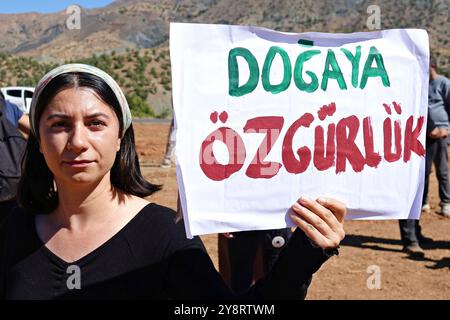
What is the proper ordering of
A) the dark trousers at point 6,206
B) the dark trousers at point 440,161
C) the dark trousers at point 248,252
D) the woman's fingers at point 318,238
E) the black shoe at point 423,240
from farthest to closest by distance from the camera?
the black shoe at point 423,240 → the dark trousers at point 440,161 → the dark trousers at point 248,252 → the dark trousers at point 6,206 → the woman's fingers at point 318,238

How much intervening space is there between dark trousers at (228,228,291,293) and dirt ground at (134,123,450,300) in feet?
6.27

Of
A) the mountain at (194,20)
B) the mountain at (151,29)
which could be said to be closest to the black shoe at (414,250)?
the mountain at (151,29)

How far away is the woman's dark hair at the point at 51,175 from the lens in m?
1.83

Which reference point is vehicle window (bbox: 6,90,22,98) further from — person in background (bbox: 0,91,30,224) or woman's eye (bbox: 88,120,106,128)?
woman's eye (bbox: 88,120,106,128)

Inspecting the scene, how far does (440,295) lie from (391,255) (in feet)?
3.85

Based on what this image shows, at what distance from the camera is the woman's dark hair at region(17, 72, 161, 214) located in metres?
1.83

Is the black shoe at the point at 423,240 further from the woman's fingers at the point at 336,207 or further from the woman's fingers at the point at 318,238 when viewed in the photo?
the woman's fingers at the point at 318,238

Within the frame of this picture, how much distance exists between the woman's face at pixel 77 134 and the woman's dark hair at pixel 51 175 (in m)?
0.02

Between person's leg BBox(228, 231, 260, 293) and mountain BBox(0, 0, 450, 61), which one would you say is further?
mountain BBox(0, 0, 450, 61)

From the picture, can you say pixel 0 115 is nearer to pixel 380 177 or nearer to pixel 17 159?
pixel 17 159

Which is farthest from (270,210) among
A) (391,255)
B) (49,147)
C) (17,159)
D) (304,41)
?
(391,255)

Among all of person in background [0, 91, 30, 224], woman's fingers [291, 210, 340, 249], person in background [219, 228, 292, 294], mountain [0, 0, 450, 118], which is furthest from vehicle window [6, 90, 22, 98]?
woman's fingers [291, 210, 340, 249]

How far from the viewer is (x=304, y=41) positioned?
6.61ft

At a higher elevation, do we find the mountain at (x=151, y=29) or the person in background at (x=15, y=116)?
the mountain at (x=151, y=29)
